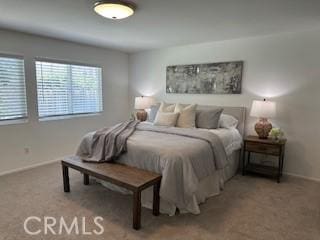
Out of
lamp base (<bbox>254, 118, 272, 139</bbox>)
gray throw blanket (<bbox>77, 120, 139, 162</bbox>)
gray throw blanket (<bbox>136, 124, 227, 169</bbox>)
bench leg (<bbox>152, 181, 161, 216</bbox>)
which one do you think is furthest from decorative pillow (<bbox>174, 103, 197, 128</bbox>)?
bench leg (<bbox>152, 181, 161, 216</bbox>)

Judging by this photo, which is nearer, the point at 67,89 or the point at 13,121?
the point at 13,121

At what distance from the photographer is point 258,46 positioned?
3.75 metres

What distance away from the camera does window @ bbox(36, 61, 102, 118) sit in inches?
158

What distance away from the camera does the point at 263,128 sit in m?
3.54

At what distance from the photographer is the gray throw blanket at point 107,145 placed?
2828mm

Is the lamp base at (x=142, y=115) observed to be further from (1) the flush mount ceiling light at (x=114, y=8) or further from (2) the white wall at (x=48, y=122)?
(1) the flush mount ceiling light at (x=114, y=8)

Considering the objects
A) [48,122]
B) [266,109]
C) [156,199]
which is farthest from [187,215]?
[48,122]

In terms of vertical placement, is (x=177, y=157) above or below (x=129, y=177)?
above

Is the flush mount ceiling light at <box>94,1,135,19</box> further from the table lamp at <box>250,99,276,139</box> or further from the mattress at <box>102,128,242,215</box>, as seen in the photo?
the table lamp at <box>250,99,276,139</box>

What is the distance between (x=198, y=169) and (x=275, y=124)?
1.97 m

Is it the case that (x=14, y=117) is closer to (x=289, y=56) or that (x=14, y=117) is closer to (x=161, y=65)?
(x=161, y=65)

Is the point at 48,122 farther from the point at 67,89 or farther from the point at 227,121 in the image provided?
the point at 227,121

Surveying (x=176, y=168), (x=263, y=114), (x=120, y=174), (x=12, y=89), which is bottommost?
(x=120, y=174)

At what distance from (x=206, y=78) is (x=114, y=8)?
2424 mm
